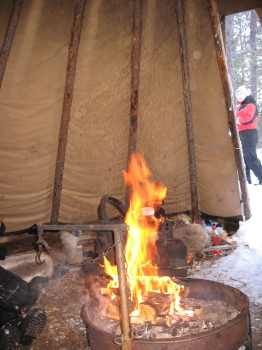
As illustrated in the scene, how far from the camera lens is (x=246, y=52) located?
50.0 feet

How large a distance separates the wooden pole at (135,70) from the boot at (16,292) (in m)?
2.62

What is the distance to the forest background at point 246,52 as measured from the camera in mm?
14077

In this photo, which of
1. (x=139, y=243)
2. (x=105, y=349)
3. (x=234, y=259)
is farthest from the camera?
(x=234, y=259)

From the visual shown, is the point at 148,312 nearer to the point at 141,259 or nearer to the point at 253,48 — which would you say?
the point at 141,259

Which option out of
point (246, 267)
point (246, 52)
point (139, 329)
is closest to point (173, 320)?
point (139, 329)

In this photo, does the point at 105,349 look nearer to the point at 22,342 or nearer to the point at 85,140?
the point at 22,342

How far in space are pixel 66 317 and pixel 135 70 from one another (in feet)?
10.7

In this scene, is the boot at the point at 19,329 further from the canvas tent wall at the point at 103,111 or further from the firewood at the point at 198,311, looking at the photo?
the canvas tent wall at the point at 103,111

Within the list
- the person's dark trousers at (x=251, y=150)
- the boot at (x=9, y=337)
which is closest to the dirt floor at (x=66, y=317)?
the boot at (x=9, y=337)

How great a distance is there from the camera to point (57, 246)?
4805 millimetres

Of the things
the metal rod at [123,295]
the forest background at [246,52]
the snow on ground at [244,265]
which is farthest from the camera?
the forest background at [246,52]

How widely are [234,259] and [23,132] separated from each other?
11.6ft

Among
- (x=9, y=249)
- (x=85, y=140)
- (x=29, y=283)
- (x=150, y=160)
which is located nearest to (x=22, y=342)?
(x=29, y=283)

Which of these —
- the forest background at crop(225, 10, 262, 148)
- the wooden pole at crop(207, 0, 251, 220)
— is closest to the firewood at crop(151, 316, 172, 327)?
the wooden pole at crop(207, 0, 251, 220)
